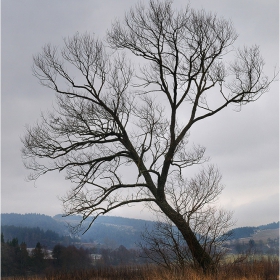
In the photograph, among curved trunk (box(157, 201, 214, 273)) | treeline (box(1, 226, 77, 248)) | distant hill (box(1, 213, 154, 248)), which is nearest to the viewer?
curved trunk (box(157, 201, 214, 273))

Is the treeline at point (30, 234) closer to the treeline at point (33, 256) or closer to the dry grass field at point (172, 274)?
the treeline at point (33, 256)

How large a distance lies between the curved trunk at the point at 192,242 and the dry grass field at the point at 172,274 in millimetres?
393

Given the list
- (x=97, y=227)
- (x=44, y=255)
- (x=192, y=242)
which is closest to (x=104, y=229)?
(x=97, y=227)

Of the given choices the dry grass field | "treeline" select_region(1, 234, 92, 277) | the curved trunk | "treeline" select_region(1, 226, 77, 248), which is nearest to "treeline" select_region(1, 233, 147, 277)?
"treeline" select_region(1, 234, 92, 277)

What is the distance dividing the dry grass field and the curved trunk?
1.29ft

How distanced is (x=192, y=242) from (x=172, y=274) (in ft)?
5.02

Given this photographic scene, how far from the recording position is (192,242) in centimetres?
1027

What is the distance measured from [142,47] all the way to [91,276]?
7780mm

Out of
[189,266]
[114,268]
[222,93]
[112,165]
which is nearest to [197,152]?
[222,93]

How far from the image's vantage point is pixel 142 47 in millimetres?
11094

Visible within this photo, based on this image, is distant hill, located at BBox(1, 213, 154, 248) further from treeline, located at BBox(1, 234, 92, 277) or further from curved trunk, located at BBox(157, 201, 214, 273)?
curved trunk, located at BBox(157, 201, 214, 273)

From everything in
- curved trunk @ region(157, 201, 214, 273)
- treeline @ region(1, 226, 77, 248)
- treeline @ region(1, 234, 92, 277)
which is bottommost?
treeline @ region(1, 234, 92, 277)

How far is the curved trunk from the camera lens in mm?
10156

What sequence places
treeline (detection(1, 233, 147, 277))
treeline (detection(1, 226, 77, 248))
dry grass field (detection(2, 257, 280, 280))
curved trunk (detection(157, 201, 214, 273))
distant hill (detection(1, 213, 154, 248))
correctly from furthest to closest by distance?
treeline (detection(1, 226, 77, 248))
distant hill (detection(1, 213, 154, 248))
treeline (detection(1, 233, 147, 277))
curved trunk (detection(157, 201, 214, 273))
dry grass field (detection(2, 257, 280, 280))
